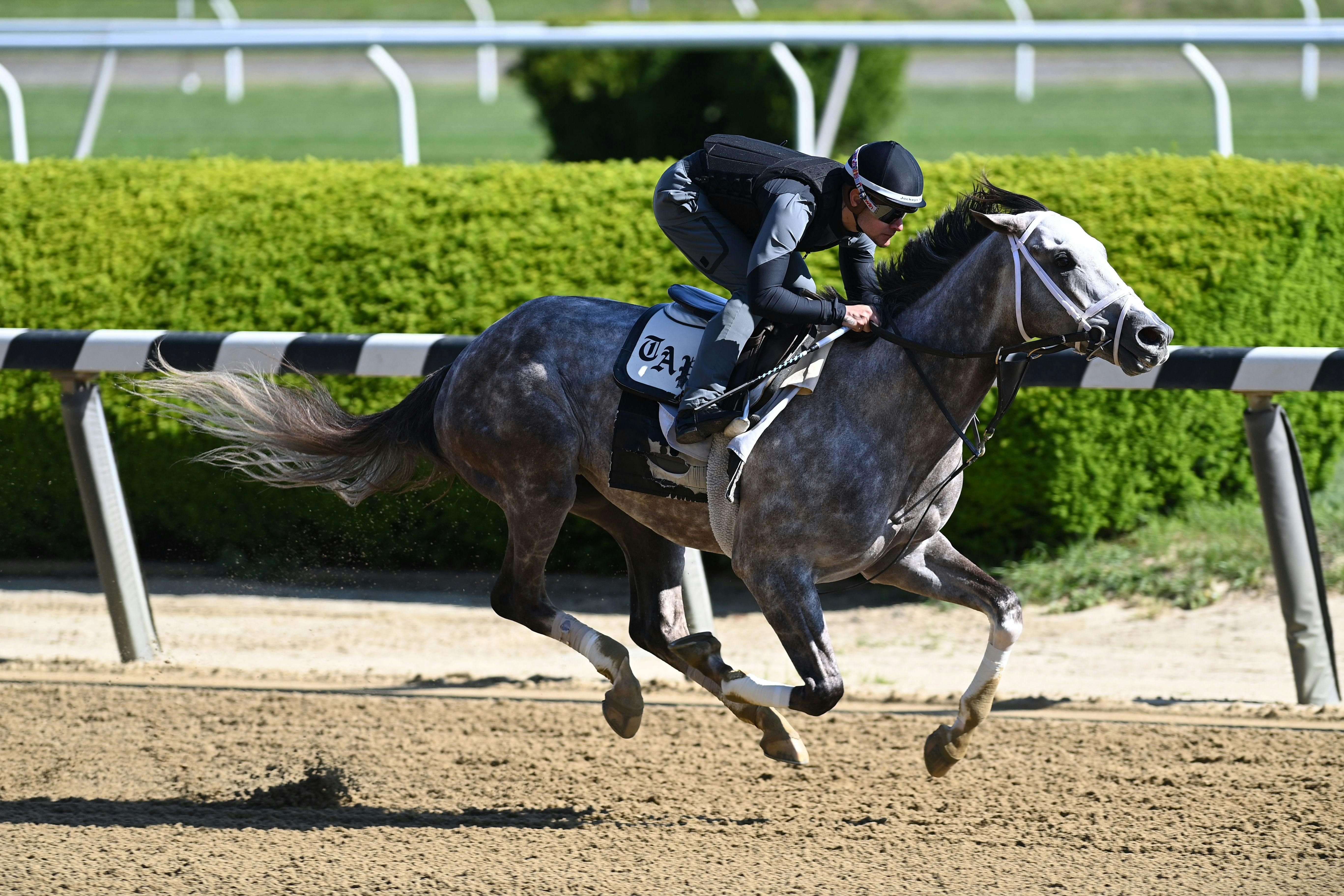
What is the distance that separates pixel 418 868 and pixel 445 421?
1.38m

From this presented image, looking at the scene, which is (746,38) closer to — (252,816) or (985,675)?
(985,675)

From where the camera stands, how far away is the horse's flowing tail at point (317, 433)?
172 inches

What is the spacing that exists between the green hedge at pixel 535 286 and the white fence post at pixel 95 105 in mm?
1253

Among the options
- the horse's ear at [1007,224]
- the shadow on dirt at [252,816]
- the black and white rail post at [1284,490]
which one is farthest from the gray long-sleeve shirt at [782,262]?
the black and white rail post at [1284,490]

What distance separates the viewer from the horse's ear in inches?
133

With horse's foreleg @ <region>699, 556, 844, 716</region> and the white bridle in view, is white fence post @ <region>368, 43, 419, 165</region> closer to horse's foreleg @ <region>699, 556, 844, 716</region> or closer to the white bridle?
horse's foreleg @ <region>699, 556, 844, 716</region>

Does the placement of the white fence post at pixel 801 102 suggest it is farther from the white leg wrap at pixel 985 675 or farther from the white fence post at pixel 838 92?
the white leg wrap at pixel 985 675

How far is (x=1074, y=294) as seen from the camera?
3.30 metres

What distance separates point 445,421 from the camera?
422 centimetres

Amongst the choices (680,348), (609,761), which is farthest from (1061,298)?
(609,761)

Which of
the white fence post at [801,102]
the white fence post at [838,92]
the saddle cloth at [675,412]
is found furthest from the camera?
the white fence post at [838,92]

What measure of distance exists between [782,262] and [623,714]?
1385 millimetres

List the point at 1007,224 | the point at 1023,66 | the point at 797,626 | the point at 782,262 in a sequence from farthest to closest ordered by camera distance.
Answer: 1. the point at 1023,66
2. the point at 797,626
3. the point at 782,262
4. the point at 1007,224

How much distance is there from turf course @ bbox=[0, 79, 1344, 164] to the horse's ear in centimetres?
841
